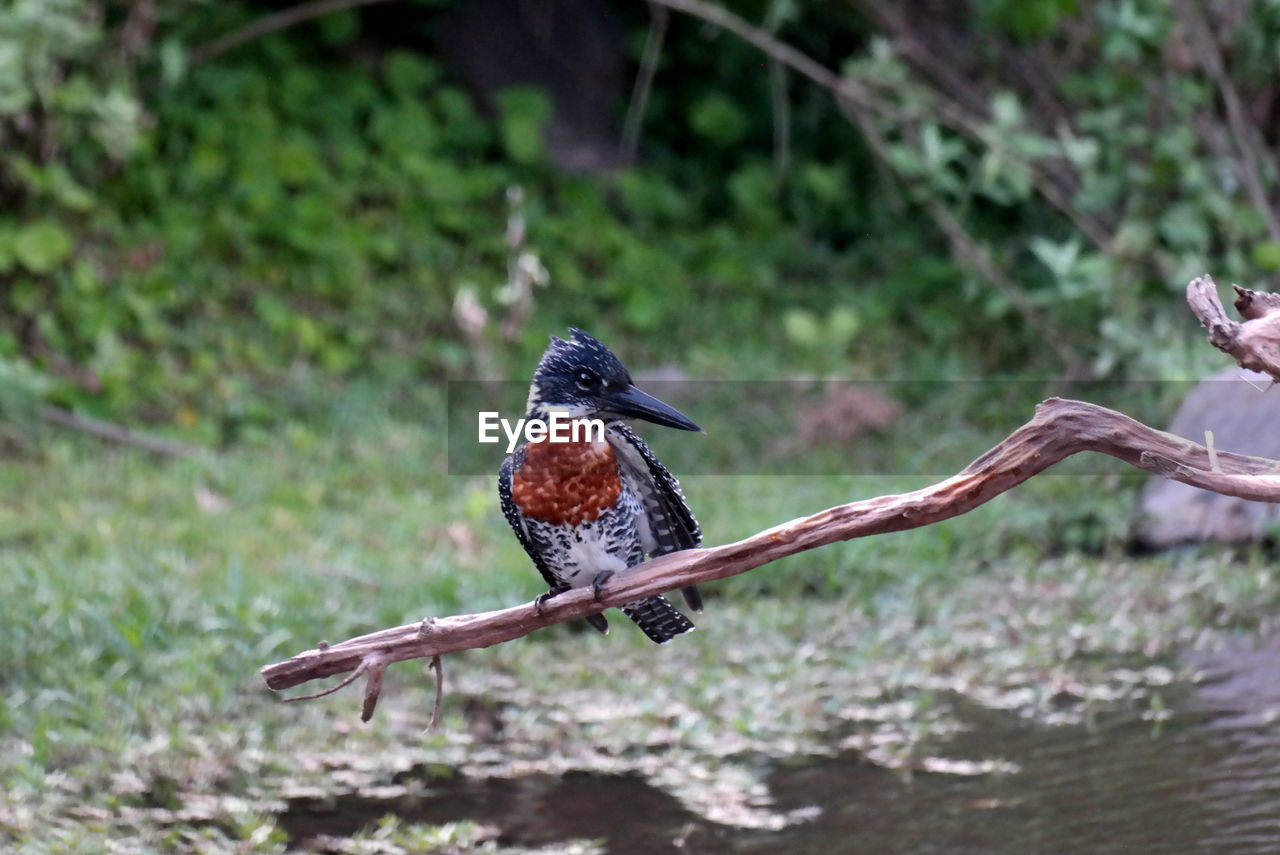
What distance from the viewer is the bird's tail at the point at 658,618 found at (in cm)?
307

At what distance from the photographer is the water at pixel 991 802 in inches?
126

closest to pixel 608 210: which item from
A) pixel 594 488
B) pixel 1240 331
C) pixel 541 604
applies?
pixel 594 488

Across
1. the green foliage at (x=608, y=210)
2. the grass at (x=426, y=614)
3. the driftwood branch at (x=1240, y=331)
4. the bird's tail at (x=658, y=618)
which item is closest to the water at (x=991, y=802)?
the grass at (x=426, y=614)

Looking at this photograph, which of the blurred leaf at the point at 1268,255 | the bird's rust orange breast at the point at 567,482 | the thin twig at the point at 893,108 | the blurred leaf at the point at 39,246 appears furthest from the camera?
the thin twig at the point at 893,108

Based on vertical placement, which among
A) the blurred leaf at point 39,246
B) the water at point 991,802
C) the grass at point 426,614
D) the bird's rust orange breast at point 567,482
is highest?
the blurred leaf at point 39,246

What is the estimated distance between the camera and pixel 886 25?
743 centimetres

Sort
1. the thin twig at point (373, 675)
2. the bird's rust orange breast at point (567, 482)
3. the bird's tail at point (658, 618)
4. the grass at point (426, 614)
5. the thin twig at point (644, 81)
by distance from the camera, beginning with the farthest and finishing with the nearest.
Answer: the thin twig at point (644, 81)
the grass at point (426, 614)
the bird's tail at point (658, 618)
the bird's rust orange breast at point (567, 482)
the thin twig at point (373, 675)

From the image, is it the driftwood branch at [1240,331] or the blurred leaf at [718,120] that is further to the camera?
the blurred leaf at [718,120]

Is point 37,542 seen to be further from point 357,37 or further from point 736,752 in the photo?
point 357,37

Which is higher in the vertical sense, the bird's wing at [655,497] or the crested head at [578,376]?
the crested head at [578,376]

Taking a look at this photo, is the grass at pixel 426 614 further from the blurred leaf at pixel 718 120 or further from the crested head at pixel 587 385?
the blurred leaf at pixel 718 120

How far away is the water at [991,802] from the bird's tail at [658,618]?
49 centimetres

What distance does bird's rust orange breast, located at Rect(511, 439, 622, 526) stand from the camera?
2.75 m

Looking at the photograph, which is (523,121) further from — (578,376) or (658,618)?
(578,376)
